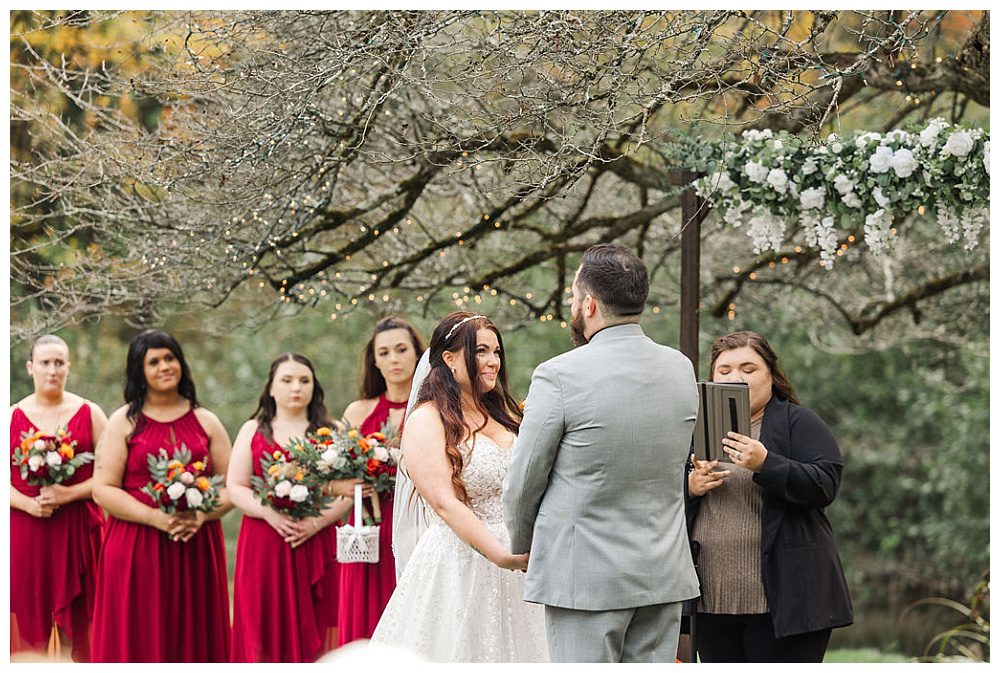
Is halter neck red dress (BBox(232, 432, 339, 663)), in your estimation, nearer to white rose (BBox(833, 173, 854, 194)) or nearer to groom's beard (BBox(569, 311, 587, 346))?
groom's beard (BBox(569, 311, 587, 346))

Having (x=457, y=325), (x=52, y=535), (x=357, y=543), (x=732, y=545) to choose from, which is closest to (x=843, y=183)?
A: (x=732, y=545)

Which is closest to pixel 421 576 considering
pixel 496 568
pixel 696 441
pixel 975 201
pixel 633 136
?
pixel 496 568

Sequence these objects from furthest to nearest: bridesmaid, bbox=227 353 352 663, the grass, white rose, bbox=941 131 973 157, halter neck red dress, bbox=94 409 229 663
Result: 1. the grass
2. bridesmaid, bbox=227 353 352 663
3. halter neck red dress, bbox=94 409 229 663
4. white rose, bbox=941 131 973 157

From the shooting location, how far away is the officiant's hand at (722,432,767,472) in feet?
12.6

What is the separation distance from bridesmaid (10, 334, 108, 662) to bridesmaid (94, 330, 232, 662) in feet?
1.55

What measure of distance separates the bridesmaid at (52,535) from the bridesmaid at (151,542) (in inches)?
18.6

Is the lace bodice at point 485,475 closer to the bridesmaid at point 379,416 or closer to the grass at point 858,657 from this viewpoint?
the bridesmaid at point 379,416

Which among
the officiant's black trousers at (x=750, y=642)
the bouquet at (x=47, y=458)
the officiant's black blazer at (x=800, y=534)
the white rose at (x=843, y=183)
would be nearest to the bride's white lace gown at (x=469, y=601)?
the officiant's black trousers at (x=750, y=642)

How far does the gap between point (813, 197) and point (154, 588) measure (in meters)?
3.63

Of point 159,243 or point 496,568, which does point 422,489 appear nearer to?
point 496,568

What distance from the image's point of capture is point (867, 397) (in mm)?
14062

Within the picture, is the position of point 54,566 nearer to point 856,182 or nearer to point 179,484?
point 179,484

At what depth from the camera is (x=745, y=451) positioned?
12.6 feet

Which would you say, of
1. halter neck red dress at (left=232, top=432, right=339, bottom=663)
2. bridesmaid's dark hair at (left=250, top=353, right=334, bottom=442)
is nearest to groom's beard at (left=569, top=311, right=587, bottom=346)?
bridesmaid's dark hair at (left=250, top=353, right=334, bottom=442)
